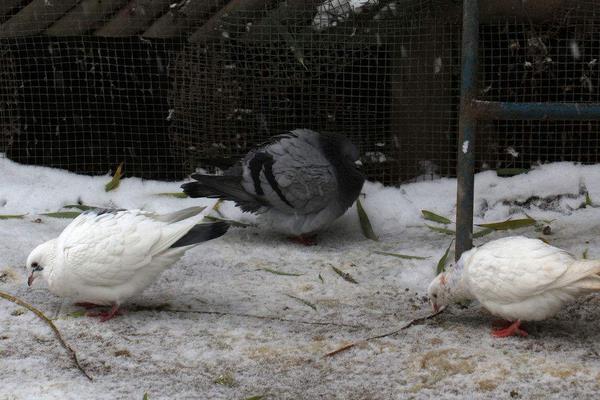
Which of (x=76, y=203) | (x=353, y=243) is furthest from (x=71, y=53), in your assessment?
(x=353, y=243)

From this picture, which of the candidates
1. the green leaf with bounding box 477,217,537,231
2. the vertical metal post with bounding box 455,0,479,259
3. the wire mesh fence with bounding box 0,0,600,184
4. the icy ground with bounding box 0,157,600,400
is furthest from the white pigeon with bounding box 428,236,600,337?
the wire mesh fence with bounding box 0,0,600,184

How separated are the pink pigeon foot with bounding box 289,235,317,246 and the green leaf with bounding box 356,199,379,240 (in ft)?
0.87

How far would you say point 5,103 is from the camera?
5.06 m

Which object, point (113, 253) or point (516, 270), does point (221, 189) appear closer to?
point (113, 253)

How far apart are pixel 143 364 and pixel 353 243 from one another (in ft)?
5.65

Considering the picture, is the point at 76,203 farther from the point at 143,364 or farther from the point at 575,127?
the point at 575,127

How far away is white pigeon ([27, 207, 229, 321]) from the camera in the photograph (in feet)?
10.5

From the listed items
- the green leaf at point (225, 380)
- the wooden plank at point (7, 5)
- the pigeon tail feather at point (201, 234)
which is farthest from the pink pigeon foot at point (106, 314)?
the wooden plank at point (7, 5)

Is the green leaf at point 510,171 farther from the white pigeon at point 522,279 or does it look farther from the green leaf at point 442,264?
the white pigeon at point 522,279

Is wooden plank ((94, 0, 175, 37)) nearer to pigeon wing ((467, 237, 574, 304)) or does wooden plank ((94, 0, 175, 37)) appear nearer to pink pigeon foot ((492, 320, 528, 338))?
pigeon wing ((467, 237, 574, 304))

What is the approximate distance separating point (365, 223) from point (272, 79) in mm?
983

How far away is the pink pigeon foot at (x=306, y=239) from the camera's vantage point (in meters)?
4.38

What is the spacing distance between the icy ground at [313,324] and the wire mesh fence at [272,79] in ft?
0.99

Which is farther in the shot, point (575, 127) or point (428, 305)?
point (575, 127)
